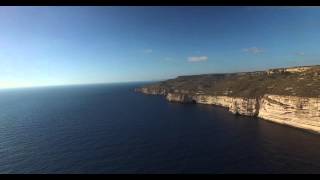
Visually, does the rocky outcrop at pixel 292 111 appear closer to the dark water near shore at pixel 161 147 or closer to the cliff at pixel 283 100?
the cliff at pixel 283 100

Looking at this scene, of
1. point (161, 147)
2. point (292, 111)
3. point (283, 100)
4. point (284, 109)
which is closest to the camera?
point (161, 147)

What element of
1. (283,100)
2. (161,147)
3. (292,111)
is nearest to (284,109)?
(283,100)

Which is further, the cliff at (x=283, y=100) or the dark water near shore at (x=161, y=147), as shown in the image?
the cliff at (x=283, y=100)

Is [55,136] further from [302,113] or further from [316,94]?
[316,94]

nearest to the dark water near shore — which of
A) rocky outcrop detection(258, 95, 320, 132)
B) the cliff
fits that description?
rocky outcrop detection(258, 95, 320, 132)

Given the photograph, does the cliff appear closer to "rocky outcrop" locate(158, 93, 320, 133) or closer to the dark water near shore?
"rocky outcrop" locate(158, 93, 320, 133)

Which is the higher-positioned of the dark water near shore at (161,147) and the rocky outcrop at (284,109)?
the rocky outcrop at (284,109)

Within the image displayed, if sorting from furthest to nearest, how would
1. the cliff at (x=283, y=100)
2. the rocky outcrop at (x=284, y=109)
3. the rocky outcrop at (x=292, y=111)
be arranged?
the cliff at (x=283, y=100), the rocky outcrop at (x=284, y=109), the rocky outcrop at (x=292, y=111)

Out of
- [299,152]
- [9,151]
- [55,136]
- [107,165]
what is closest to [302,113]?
[299,152]

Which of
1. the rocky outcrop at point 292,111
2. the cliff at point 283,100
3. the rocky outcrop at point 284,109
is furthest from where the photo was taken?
the cliff at point 283,100

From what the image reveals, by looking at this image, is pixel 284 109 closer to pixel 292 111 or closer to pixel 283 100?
pixel 283 100

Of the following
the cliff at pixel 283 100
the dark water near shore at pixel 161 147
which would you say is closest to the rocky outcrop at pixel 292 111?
the cliff at pixel 283 100
